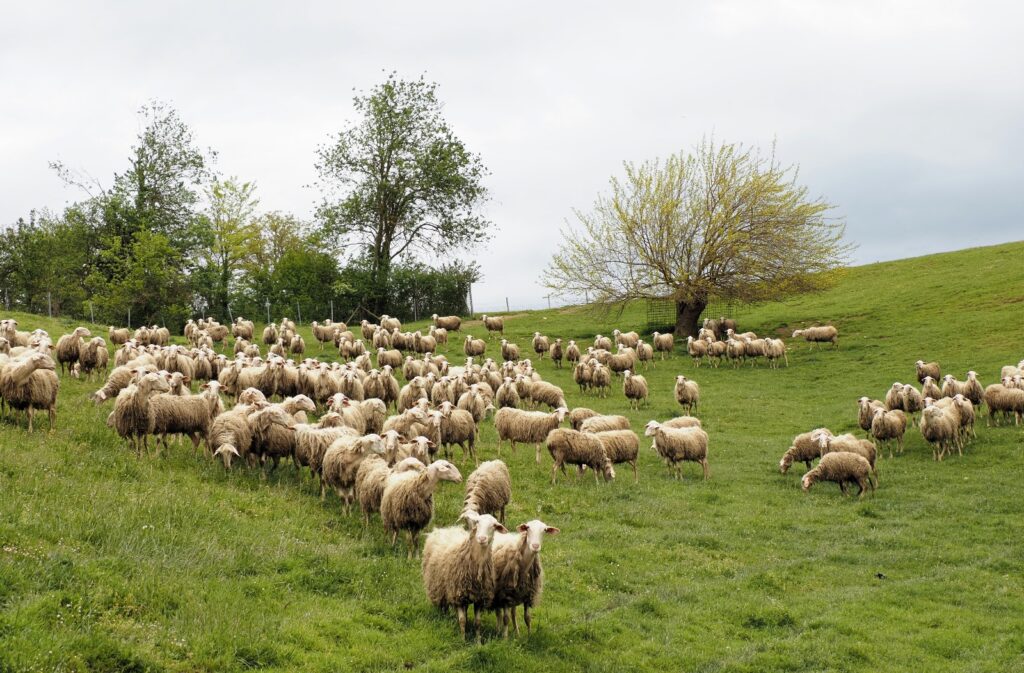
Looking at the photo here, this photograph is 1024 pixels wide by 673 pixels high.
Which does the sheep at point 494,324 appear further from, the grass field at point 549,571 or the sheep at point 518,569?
the sheep at point 518,569

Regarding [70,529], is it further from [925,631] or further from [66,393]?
[66,393]

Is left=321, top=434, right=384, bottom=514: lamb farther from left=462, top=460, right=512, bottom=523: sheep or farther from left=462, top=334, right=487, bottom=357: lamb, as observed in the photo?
left=462, top=334, right=487, bottom=357: lamb

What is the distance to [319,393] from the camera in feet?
69.7

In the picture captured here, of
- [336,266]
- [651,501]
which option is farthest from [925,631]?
[336,266]

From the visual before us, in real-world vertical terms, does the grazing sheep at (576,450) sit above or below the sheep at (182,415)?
below

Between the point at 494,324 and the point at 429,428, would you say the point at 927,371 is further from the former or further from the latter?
the point at 494,324

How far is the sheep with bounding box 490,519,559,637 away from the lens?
8.13 m

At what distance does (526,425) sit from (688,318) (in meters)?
26.0

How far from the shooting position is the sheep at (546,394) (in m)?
24.7

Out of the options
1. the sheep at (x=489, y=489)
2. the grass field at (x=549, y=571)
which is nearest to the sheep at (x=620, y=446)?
the grass field at (x=549, y=571)

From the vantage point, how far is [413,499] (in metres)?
10.3

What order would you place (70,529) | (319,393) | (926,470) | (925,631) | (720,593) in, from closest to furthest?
(70,529) → (925,631) → (720,593) → (926,470) → (319,393)

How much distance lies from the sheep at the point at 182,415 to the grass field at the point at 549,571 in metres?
0.49

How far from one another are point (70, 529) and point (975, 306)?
4357 cm
